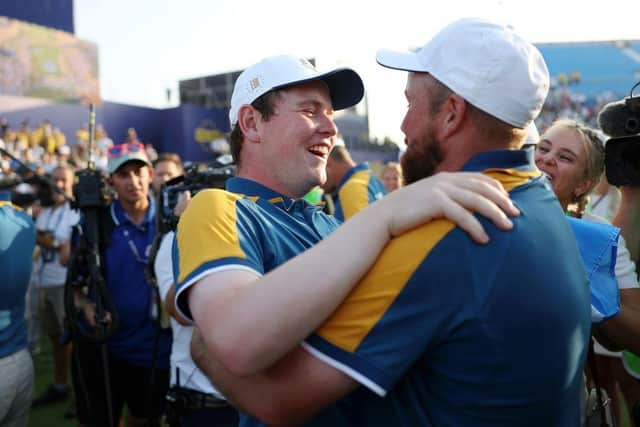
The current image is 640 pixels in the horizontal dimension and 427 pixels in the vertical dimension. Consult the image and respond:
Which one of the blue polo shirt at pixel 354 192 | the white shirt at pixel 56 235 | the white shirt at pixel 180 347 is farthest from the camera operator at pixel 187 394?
the white shirt at pixel 56 235

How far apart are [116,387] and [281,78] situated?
9.07 ft

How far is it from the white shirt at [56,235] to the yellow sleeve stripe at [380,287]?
5.17m

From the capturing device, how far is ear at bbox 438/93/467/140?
1150mm

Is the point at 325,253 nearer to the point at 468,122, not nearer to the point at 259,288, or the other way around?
the point at 259,288

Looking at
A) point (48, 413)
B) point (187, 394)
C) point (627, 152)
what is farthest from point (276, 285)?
point (48, 413)

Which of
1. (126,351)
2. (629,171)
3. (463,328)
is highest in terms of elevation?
(629,171)

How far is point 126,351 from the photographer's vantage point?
11.8 feet

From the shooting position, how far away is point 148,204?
404 cm

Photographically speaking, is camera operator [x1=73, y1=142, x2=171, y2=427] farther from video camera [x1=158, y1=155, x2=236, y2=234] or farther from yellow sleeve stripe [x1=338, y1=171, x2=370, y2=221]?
yellow sleeve stripe [x1=338, y1=171, x2=370, y2=221]

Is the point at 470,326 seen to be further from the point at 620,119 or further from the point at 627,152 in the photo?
the point at 620,119

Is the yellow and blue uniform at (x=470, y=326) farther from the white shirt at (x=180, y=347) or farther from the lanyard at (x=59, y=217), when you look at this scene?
the lanyard at (x=59, y=217)

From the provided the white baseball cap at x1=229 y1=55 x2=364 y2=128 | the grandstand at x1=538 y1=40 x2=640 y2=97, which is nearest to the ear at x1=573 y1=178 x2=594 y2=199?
the white baseball cap at x1=229 y1=55 x2=364 y2=128

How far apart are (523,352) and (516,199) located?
0.30 m

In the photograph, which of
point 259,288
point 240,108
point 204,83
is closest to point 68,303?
point 240,108
